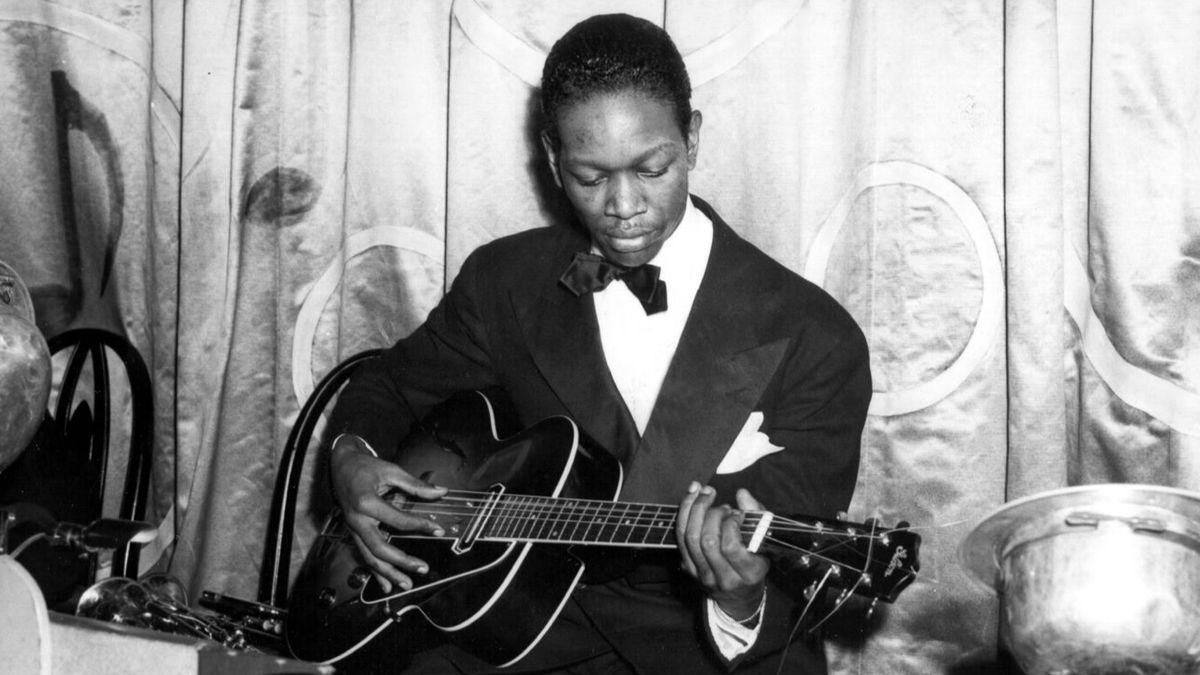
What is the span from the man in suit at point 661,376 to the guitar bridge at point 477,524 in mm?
68

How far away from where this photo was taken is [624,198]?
6.66 ft

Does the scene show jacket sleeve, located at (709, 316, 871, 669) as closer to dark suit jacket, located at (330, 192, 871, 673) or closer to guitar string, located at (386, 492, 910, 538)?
dark suit jacket, located at (330, 192, 871, 673)

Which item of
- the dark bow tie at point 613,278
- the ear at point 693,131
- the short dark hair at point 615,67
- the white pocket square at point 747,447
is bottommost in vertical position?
the white pocket square at point 747,447

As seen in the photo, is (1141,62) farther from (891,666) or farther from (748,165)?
(891,666)

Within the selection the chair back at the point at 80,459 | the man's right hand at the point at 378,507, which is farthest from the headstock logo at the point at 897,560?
the chair back at the point at 80,459

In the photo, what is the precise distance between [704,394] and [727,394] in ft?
0.13

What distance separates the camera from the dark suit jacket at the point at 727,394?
78.2 inches

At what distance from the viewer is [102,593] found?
6.14ft

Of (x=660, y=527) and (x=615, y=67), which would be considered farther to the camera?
(x=615, y=67)

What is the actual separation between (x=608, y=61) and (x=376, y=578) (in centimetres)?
99

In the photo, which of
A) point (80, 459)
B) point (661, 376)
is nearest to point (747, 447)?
point (661, 376)

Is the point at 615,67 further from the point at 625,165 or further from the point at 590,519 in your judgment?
the point at 590,519

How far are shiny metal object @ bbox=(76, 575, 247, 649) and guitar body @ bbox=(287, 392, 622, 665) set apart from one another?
19cm

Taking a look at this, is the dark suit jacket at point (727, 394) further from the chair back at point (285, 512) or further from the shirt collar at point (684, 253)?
the chair back at point (285, 512)
